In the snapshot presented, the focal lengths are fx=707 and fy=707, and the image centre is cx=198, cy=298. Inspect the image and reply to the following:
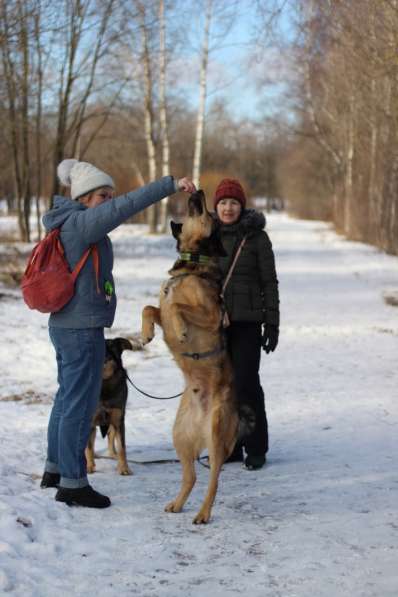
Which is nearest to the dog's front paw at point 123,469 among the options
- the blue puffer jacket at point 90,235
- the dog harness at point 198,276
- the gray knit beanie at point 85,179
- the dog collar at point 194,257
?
the dog harness at point 198,276

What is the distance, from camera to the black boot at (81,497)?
14.8 feet

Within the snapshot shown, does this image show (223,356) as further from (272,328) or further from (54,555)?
(54,555)

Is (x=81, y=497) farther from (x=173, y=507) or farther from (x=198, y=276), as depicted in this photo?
(x=198, y=276)

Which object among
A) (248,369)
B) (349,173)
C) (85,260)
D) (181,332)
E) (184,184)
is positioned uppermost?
(349,173)

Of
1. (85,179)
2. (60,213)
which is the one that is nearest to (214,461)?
(60,213)

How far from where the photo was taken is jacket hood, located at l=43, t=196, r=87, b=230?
4465 mm

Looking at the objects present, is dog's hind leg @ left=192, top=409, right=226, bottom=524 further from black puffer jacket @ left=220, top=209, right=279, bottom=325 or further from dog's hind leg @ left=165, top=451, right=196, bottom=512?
black puffer jacket @ left=220, top=209, right=279, bottom=325

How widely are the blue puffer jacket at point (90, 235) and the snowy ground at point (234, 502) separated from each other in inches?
47.8

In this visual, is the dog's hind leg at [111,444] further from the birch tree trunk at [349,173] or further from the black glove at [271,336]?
the birch tree trunk at [349,173]

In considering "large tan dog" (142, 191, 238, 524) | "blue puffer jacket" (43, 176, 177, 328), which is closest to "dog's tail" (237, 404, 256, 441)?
"large tan dog" (142, 191, 238, 524)

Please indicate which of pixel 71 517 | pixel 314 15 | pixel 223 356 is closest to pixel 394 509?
pixel 223 356

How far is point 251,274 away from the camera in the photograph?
18.5ft

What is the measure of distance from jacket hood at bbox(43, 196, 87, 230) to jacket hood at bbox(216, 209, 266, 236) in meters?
1.50

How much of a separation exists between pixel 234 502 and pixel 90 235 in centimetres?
204
